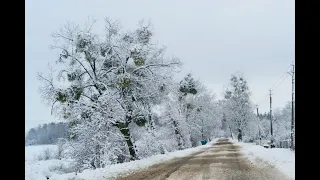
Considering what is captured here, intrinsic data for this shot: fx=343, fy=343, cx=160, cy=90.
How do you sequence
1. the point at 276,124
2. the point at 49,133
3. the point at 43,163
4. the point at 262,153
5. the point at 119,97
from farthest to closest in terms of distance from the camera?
the point at 119,97 < the point at 262,153 < the point at 49,133 < the point at 276,124 < the point at 43,163

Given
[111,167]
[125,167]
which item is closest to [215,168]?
[125,167]

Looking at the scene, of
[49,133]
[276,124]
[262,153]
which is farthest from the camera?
[262,153]

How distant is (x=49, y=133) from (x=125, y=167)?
0.99m

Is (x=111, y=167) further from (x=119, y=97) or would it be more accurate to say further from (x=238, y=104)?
(x=238, y=104)

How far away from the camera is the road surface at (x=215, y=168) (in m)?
2.94

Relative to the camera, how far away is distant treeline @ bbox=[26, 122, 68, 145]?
218 centimetres

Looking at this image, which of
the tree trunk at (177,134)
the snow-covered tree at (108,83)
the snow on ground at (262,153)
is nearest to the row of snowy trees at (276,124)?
the snow on ground at (262,153)

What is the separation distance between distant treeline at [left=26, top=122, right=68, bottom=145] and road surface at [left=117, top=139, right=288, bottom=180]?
720 mm

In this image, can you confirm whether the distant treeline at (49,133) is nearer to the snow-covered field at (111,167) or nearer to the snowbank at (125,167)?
the snow-covered field at (111,167)

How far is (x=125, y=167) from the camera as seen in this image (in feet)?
11.5

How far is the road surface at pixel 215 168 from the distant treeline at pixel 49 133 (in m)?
0.72
